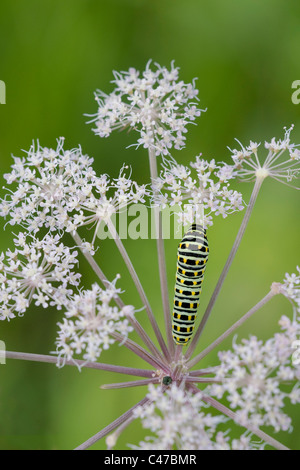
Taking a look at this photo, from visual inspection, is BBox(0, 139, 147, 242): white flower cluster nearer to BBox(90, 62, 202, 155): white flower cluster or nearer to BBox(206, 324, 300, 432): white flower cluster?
BBox(90, 62, 202, 155): white flower cluster

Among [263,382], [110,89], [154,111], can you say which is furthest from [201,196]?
[110,89]

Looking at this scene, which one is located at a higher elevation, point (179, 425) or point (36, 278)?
point (36, 278)

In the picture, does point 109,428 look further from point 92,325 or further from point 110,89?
point 110,89

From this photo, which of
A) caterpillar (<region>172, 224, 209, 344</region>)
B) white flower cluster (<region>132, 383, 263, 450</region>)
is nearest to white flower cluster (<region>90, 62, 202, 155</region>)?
caterpillar (<region>172, 224, 209, 344</region>)

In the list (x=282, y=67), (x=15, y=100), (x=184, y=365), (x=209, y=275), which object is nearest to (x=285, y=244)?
(x=209, y=275)

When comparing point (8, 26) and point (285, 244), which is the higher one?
point (8, 26)

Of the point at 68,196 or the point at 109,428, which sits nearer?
the point at 109,428
